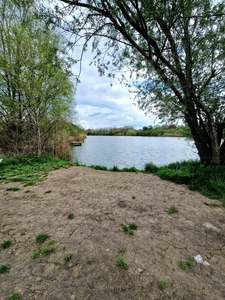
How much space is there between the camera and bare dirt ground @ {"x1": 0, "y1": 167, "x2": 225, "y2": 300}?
1438mm

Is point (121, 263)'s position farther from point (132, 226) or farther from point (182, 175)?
point (182, 175)

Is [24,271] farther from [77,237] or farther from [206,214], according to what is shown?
[206,214]

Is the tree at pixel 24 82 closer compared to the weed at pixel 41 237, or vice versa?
the weed at pixel 41 237

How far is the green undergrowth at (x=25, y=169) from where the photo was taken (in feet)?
15.3

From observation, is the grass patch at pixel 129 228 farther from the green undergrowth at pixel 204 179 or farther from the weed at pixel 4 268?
the green undergrowth at pixel 204 179

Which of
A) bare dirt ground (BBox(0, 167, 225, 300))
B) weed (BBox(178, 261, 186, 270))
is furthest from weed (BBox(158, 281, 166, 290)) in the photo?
weed (BBox(178, 261, 186, 270))

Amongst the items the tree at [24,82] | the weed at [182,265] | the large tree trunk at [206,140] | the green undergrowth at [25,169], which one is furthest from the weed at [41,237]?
the tree at [24,82]

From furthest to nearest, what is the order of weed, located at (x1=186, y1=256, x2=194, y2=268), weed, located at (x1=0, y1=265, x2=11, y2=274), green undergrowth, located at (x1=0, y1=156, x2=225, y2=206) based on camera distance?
green undergrowth, located at (x1=0, y1=156, x2=225, y2=206) < weed, located at (x1=186, y1=256, x2=194, y2=268) < weed, located at (x1=0, y1=265, x2=11, y2=274)

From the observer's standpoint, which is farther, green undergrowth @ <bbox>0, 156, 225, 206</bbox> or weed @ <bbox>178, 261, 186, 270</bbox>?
green undergrowth @ <bbox>0, 156, 225, 206</bbox>

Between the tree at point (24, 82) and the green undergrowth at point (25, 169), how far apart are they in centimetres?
95

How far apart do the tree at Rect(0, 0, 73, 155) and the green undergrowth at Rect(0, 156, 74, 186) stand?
95 cm

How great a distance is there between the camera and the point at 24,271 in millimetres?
1602

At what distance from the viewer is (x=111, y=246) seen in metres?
1.95

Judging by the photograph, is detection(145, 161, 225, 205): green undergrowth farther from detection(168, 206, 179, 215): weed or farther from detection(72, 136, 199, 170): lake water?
detection(72, 136, 199, 170): lake water
